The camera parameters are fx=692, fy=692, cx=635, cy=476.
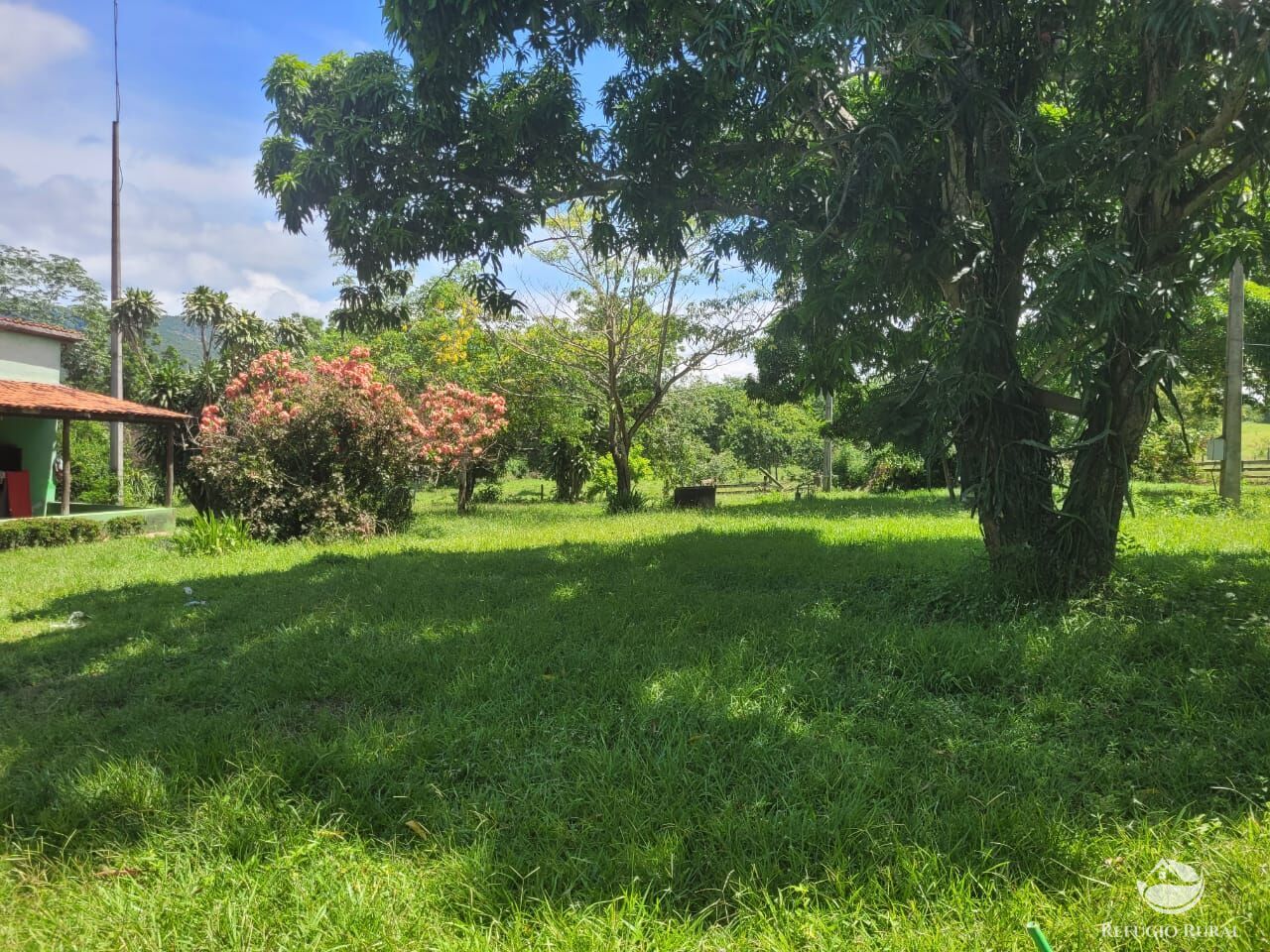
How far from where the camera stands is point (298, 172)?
20.4ft

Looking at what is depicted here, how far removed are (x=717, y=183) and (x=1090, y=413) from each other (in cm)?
376

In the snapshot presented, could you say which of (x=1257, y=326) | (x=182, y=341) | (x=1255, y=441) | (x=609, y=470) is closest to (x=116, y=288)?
(x=609, y=470)

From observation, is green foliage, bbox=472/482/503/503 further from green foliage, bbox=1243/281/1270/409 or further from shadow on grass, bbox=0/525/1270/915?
green foliage, bbox=1243/281/1270/409

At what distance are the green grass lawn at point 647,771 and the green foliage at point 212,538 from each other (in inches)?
161

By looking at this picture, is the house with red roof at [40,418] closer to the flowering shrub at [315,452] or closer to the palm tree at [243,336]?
the flowering shrub at [315,452]

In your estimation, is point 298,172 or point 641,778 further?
point 298,172

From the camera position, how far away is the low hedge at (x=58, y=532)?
11.6 m

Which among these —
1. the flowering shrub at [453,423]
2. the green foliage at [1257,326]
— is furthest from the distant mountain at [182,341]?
the green foliage at [1257,326]

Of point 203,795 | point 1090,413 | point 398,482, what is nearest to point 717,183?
point 1090,413

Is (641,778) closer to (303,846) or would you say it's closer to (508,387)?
(303,846)

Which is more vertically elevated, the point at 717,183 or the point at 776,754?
the point at 717,183

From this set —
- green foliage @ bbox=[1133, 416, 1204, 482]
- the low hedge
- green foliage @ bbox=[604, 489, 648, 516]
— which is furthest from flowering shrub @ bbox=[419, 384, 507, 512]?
green foliage @ bbox=[1133, 416, 1204, 482]

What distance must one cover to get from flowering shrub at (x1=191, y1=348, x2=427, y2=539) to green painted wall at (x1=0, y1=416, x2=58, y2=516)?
7.00 meters

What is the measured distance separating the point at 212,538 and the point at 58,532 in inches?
192
